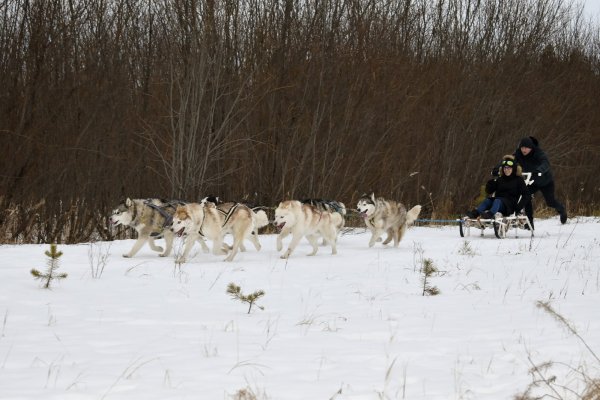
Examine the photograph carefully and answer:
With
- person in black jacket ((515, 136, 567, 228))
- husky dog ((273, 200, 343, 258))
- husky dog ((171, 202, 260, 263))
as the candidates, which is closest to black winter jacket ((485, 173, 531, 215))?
person in black jacket ((515, 136, 567, 228))

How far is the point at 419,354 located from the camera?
4281 millimetres

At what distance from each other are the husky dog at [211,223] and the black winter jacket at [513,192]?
5.19m

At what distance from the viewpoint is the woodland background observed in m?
10.5

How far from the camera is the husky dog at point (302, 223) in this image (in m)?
9.16

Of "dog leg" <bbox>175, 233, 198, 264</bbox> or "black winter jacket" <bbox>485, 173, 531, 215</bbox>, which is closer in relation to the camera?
"dog leg" <bbox>175, 233, 198, 264</bbox>

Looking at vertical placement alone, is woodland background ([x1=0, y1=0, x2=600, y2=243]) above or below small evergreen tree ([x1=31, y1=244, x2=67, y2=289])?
above

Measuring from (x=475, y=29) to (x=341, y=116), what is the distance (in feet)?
23.8

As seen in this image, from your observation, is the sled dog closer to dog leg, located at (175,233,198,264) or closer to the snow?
the snow

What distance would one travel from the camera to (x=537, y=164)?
1359 cm

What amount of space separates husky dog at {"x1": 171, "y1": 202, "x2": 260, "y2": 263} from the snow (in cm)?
31

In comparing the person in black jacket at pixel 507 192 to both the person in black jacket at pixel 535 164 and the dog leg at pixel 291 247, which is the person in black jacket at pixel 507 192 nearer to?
the person in black jacket at pixel 535 164

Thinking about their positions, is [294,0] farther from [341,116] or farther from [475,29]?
[475,29]

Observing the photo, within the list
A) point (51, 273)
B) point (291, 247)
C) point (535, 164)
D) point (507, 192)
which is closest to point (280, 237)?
point (291, 247)

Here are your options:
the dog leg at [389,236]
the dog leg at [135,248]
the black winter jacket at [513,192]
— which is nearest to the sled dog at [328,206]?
the dog leg at [389,236]
